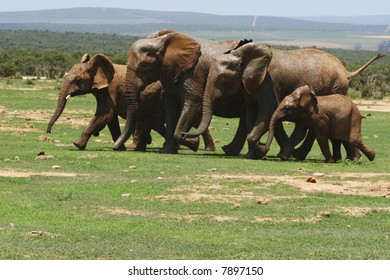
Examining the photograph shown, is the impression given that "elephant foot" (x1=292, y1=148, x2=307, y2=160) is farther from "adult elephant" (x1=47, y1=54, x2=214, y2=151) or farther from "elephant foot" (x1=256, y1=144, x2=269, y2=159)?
"adult elephant" (x1=47, y1=54, x2=214, y2=151)

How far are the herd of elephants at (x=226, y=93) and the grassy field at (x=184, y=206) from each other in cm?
56

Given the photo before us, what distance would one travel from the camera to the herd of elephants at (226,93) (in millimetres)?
22375

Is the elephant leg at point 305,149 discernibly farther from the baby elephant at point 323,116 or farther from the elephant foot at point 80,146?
the elephant foot at point 80,146

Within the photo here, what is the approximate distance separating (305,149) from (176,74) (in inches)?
122

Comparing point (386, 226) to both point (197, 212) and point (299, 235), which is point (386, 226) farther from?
point (197, 212)

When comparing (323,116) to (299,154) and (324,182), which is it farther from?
(324,182)

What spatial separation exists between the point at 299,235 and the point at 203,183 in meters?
4.62

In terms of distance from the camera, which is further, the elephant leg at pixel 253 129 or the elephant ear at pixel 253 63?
the elephant leg at pixel 253 129

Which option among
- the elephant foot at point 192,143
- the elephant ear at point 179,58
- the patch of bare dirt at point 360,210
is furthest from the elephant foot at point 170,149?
the patch of bare dirt at point 360,210

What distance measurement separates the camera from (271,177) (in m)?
19.2

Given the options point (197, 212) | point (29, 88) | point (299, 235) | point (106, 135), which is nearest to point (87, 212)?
point (197, 212)

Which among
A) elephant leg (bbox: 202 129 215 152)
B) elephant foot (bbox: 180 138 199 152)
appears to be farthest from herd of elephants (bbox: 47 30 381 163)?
elephant leg (bbox: 202 129 215 152)

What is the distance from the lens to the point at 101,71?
24484 millimetres

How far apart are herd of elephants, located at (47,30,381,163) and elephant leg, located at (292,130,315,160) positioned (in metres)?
0.02
